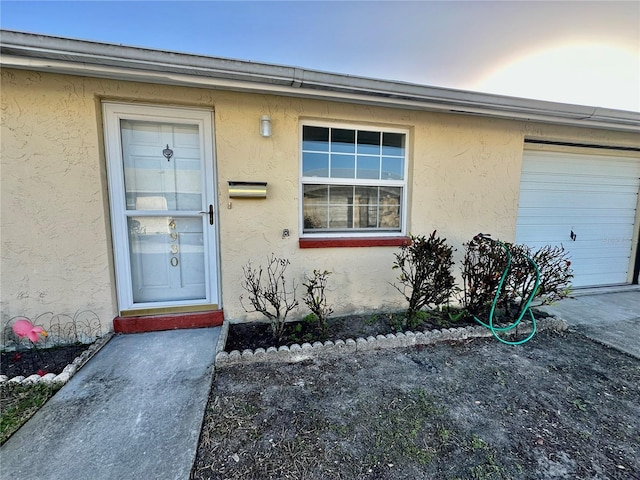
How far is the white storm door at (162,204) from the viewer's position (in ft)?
9.41

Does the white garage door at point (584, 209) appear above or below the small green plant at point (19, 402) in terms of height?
above

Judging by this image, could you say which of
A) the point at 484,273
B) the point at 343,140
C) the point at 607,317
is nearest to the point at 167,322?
the point at 343,140

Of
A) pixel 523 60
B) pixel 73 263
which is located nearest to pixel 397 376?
pixel 73 263

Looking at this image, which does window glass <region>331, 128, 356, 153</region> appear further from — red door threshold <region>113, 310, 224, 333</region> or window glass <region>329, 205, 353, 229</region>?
red door threshold <region>113, 310, 224, 333</region>

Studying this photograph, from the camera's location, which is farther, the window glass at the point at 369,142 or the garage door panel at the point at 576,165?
the garage door panel at the point at 576,165

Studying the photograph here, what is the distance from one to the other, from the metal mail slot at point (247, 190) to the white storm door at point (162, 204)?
0.30m

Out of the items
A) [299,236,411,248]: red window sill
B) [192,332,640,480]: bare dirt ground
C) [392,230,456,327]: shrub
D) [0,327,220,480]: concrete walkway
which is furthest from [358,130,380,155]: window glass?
[0,327,220,480]: concrete walkway

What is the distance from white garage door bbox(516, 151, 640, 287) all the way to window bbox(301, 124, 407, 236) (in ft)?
7.51

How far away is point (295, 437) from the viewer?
1702 millimetres

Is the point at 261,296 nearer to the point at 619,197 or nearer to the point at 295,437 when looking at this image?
the point at 295,437

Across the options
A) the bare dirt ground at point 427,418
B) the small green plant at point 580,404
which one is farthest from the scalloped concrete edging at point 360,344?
the small green plant at point 580,404

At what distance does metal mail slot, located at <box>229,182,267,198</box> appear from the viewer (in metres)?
2.96

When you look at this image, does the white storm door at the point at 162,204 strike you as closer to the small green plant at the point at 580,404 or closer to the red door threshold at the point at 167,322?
the red door threshold at the point at 167,322

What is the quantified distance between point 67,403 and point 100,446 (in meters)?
0.64
